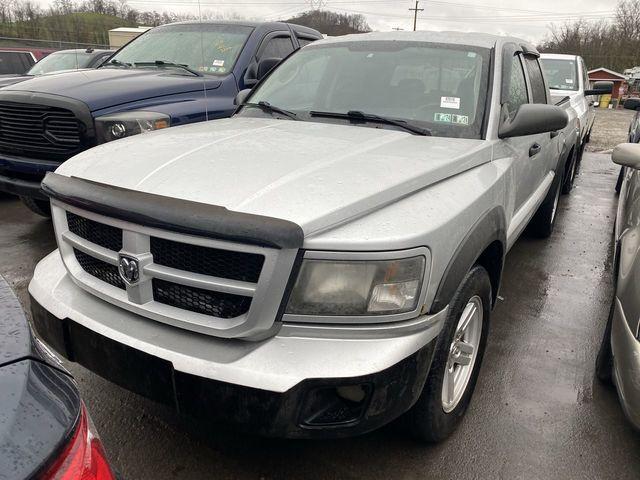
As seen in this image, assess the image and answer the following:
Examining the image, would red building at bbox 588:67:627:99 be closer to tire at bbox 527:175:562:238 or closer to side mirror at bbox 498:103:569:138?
tire at bbox 527:175:562:238

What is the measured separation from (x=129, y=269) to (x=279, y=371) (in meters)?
0.67

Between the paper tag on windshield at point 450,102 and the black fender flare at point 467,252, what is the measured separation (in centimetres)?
70

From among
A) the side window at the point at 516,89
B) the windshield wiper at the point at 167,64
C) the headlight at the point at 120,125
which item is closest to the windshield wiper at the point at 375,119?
the side window at the point at 516,89

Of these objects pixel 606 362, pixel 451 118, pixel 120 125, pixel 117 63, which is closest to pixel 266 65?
pixel 120 125

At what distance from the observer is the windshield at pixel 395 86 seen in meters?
2.86

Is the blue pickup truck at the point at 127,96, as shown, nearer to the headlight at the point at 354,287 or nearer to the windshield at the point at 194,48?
the windshield at the point at 194,48

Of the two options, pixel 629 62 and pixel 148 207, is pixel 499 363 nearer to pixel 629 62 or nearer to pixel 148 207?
pixel 148 207

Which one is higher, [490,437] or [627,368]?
[627,368]

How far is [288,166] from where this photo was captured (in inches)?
81.4

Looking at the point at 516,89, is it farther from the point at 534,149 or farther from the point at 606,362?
the point at 606,362

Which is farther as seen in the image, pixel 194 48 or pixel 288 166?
pixel 194 48

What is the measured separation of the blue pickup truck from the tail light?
334 centimetres

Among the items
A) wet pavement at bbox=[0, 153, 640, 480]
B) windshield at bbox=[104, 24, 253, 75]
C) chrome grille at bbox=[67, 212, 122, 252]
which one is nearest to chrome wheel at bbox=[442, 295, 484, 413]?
wet pavement at bbox=[0, 153, 640, 480]

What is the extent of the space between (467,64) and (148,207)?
2.15 meters
